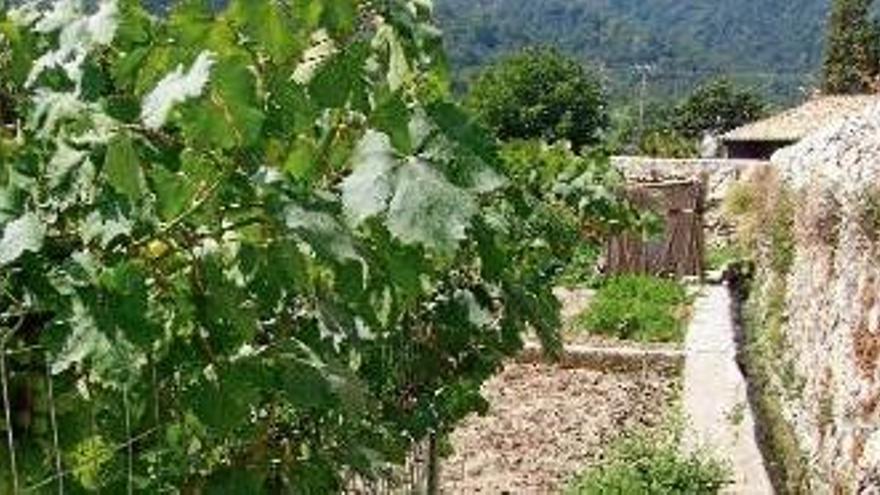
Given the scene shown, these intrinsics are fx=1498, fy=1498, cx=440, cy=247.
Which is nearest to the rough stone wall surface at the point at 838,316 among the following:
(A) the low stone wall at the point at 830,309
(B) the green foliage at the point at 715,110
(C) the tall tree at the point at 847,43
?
(A) the low stone wall at the point at 830,309

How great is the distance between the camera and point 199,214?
1.73m

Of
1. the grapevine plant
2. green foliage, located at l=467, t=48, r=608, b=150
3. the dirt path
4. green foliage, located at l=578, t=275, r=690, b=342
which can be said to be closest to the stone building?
green foliage, located at l=467, t=48, r=608, b=150

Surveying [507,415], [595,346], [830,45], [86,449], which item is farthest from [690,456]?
[830,45]

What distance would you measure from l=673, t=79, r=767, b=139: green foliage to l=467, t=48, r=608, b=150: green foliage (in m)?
10.5

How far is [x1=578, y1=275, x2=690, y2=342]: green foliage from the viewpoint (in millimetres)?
11906

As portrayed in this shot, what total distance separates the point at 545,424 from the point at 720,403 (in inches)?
41.7

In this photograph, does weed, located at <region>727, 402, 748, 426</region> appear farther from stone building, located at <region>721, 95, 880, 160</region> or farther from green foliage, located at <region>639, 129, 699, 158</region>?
green foliage, located at <region>639, 129, 699, 158</region>

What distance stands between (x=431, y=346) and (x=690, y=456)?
340 centimetres

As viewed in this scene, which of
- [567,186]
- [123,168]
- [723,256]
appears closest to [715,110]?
[723,256]

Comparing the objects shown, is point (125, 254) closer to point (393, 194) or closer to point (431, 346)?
point (393, 194)

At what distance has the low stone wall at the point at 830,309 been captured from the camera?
20.8 feet

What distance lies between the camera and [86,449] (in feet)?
6.27

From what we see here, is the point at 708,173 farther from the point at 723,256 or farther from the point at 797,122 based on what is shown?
the point at 797,122

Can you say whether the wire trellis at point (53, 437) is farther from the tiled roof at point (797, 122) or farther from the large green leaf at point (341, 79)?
the tiled roof at point (797, 122)
